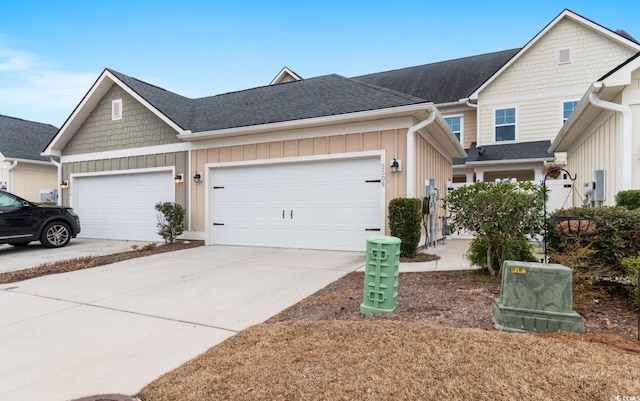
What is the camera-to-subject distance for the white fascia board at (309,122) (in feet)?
23.4

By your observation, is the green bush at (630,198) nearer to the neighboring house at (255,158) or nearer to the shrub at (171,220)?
the neighboring house at (255,158)

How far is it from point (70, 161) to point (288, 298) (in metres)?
11.5

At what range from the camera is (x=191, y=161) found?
1005 centimetres

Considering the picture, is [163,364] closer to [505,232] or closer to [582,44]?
[505,232]

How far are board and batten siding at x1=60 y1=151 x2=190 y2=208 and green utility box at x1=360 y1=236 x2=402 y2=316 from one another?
7.77 meters

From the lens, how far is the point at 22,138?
16281 millimetres

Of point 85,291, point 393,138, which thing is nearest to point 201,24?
point 393,138

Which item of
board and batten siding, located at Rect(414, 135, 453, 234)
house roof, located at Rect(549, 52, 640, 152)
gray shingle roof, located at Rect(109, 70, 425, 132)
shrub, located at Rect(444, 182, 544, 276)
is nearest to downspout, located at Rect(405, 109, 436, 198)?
board and batten siding, located at Rect(414, 135, 453, 234)

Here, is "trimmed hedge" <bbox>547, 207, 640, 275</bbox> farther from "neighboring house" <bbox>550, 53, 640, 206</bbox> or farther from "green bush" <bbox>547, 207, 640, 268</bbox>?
"neighboring house" <bbox>550, 53, 640, 206</bbox>

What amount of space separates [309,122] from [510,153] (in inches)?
352

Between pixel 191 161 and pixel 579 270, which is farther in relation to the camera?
pixel 191 161

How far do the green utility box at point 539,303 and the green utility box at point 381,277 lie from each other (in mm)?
987

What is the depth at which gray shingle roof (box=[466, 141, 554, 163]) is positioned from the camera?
41.5 ft

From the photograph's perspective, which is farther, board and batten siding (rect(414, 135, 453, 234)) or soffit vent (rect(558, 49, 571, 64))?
soffit vent (rect(558, 49, 571, 64))
